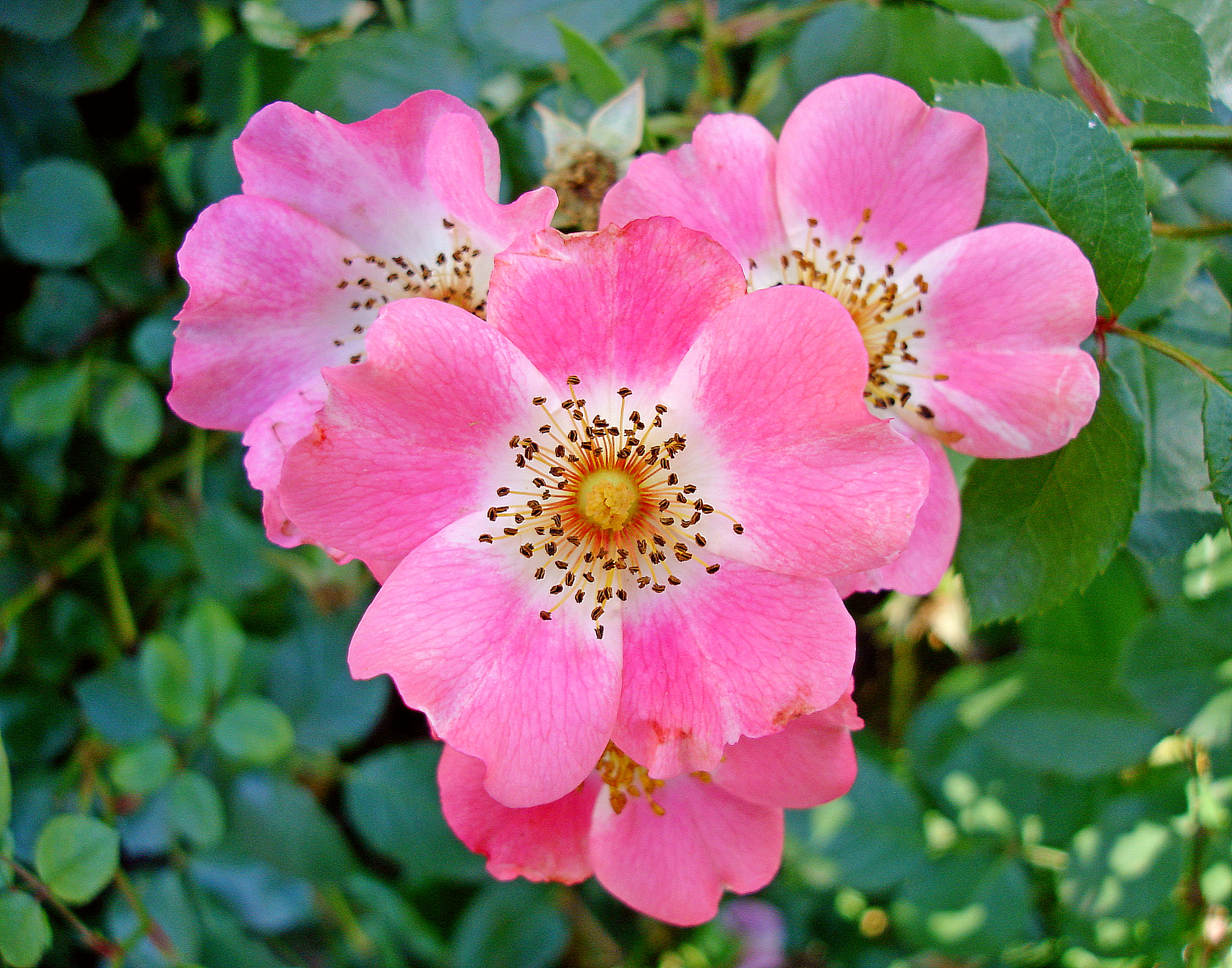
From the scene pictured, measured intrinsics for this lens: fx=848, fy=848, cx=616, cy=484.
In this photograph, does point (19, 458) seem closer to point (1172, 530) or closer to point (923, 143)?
Answer: point (923, 143)

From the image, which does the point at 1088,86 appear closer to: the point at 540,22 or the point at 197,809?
the point at 540,22

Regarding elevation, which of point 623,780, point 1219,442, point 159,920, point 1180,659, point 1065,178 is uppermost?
point 1065,178

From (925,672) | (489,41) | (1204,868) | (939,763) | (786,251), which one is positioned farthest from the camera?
(925,672)

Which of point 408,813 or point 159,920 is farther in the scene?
point 408,813

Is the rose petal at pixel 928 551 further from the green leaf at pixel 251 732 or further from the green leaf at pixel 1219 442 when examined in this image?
the green leaf at pixel 251 732

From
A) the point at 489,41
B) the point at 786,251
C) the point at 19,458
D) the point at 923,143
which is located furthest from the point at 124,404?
the point at 923,143

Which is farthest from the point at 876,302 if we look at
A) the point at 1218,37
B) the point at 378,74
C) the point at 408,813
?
the point at 408,813

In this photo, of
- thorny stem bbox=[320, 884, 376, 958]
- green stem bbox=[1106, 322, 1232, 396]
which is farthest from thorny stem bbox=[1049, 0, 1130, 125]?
thorny stem bbox=[320, 884, 376, 958]
